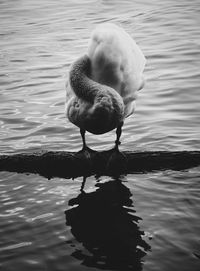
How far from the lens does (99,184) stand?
23.8 ft

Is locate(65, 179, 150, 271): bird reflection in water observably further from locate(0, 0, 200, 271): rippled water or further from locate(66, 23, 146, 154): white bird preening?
locate(66, 23, 146, 154): white bird preening

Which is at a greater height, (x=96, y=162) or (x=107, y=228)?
(x=96, y=162)

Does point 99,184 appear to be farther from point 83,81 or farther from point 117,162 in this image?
point 83,81

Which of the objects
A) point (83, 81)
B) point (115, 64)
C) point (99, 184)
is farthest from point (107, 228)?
point (115, 64)

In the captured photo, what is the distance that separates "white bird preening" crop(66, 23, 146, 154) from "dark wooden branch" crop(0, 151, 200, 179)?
1.44ft

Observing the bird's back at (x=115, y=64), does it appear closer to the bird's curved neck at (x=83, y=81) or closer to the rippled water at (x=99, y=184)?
the bird's curved neck at (x=83, y=81)

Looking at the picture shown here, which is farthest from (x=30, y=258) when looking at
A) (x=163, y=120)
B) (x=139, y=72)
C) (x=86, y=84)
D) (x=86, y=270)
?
(x=163, y=120)

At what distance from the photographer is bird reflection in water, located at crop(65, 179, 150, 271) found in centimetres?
541

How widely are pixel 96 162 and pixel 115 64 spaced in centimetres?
149

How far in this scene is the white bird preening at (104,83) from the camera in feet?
22.0

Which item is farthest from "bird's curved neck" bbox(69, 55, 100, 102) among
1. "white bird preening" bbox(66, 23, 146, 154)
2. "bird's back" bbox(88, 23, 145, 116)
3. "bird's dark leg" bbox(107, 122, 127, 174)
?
"bird's dark leg" bbox(107, 122, 127, 174)

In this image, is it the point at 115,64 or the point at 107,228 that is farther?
the point at 115,64

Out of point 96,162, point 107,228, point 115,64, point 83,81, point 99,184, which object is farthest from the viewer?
point 115,64

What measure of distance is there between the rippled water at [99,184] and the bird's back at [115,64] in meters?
1.23
